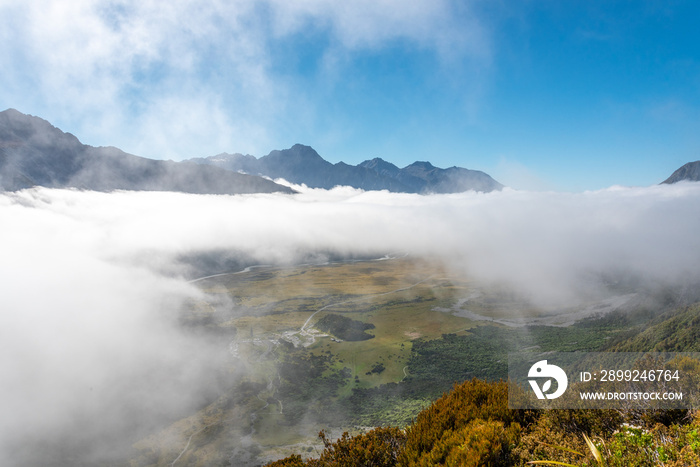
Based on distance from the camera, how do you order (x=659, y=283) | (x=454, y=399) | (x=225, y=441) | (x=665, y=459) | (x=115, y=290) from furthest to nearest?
(x=659, y=283) → (x=115, y=290) → (x=225, y=441) → (x=454, y=399) → (x=665, y=459)

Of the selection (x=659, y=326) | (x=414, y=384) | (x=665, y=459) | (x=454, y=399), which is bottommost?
(x=414, y=384)

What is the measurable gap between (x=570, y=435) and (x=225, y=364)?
285ft

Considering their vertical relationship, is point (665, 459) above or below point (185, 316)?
above

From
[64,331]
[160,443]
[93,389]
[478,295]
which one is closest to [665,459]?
[160,443]

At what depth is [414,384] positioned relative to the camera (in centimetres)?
7481

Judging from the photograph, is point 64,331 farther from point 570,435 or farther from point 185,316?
point 570,435

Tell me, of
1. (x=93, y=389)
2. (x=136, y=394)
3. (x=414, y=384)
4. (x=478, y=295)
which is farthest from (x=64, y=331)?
(x=478, y=295)

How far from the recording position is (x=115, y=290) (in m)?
148

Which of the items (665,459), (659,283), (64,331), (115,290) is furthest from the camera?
(659,283)

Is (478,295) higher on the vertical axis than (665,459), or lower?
lower

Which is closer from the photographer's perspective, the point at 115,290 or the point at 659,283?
the point at 115,290

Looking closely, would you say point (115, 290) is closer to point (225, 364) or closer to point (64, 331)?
point (64, 331)

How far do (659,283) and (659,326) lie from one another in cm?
11982

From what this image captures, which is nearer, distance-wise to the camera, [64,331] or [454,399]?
[454,399]
